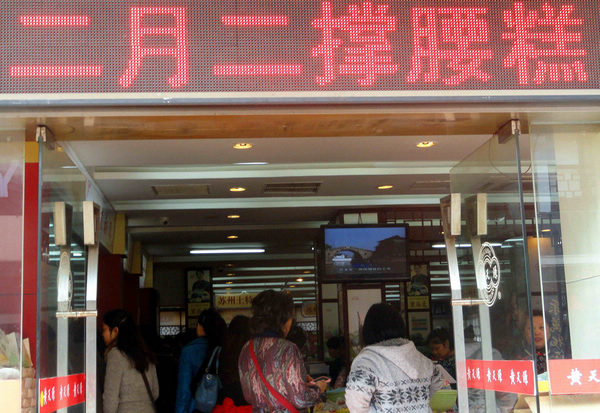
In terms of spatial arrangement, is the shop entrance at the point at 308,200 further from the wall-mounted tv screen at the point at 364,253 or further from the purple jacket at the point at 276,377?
the purple jacket at the point at 276,377

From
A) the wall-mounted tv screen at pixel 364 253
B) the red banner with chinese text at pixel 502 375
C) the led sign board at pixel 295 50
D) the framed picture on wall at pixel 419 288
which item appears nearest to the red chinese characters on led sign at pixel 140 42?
the led sign board at pixel 295 50

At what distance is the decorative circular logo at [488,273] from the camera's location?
2.93 meters

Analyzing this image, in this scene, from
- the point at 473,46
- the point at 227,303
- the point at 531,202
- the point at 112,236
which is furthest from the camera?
the point at 227,303

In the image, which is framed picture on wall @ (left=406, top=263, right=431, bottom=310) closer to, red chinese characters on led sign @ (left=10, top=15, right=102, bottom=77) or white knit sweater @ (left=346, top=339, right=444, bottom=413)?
white knit sweater @ (left=346, top=339, right=444, bottom=413)

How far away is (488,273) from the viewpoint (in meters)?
2.98

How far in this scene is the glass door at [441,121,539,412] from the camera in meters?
2.74

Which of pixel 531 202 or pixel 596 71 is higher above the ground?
pixel 596 71

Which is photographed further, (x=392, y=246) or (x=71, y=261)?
(x=392, y=246)

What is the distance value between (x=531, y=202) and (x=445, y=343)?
12.9 ft

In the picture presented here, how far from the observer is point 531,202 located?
8.96ft

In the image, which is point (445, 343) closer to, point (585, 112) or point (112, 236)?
point (112, 236)

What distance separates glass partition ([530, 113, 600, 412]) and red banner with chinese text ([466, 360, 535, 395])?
69 mm

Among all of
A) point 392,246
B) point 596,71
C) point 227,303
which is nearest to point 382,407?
point 596,71

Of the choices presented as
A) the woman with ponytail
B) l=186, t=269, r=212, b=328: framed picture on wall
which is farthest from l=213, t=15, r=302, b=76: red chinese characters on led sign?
l=186, t=269, r=212, b=328: framed picture on wall
